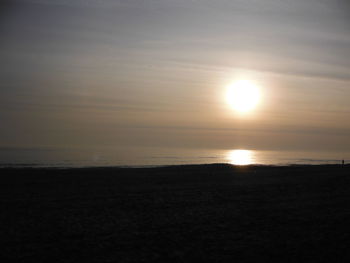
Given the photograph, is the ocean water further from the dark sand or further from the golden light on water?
the dark sand

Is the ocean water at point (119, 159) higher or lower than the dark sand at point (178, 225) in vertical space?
higher

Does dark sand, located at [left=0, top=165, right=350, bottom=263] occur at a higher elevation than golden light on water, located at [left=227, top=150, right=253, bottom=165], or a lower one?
lower

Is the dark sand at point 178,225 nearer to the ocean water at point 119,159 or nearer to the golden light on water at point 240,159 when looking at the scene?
the ocean water at point 119,159

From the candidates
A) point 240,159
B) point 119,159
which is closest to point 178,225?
point 119,159

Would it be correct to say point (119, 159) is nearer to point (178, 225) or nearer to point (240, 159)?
point (240, 159)

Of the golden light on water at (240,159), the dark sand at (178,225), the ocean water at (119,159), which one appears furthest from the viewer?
the golden light on water at (240,159)

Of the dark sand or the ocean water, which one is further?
the ocean water

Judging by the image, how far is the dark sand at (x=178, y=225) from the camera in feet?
26.5

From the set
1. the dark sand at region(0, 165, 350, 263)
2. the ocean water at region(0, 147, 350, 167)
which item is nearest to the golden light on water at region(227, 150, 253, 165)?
the ocean water at region(0, 147, 350, 167)

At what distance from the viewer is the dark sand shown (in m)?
8.07

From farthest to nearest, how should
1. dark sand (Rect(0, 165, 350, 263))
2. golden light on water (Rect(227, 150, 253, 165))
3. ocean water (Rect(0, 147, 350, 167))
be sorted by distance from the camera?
golden light on water (Rect(227, 150, 253, 165)), ocean water (Rect(0, 147, 350, 167)), dark sand (Rect(0, 165, 350, 263))

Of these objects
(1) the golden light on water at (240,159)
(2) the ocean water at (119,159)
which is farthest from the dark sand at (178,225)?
(1) the golden light on water at (240,159)

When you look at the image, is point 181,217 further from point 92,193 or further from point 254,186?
point 254,186

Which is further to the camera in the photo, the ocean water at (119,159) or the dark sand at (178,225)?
the ocean water at (119,159)
